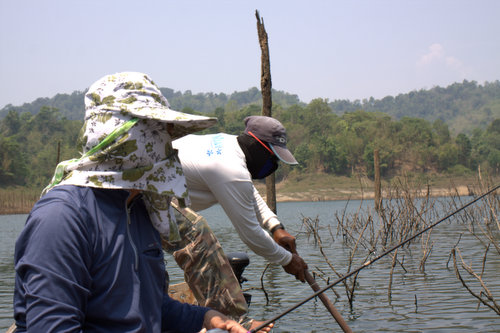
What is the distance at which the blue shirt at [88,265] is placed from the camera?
4.81 feet

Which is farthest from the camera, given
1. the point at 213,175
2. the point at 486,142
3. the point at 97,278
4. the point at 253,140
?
the point at 486,142

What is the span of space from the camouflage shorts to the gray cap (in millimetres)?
660

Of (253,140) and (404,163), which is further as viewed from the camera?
(404,163)

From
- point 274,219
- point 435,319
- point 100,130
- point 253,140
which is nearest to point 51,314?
point 100,130

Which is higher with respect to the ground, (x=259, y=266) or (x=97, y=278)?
(x=97, y=278)

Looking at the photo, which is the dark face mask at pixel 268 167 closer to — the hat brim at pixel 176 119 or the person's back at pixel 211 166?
the person's back at pixel 211 166

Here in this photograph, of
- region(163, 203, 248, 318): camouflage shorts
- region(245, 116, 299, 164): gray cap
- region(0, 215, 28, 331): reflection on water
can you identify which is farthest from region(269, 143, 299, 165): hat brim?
region(0, 215, 28, 331): reflection on water

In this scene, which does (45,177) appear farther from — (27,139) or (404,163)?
(404,163)

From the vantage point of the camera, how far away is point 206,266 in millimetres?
3414

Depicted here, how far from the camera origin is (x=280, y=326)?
6.34m

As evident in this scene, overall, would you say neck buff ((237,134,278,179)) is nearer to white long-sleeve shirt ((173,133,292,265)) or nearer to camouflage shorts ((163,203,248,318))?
white long-sleeve shirt ((173,133,292,265))

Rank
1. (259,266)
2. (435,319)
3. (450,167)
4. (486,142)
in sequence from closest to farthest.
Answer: (435,319) → (259,266) → (450,167) → (486,142)

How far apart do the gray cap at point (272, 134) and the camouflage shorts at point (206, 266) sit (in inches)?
26.0

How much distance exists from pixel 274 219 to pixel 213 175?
0.83 meters
